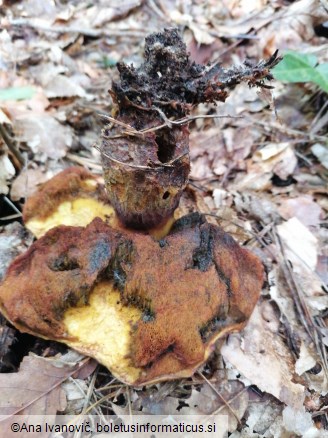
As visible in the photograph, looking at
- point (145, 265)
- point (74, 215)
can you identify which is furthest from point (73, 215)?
point (145, 265)

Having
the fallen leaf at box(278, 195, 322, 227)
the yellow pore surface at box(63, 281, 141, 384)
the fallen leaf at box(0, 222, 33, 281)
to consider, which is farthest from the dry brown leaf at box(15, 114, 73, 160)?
the fallen leaf at box(278, 195, 322, 227)

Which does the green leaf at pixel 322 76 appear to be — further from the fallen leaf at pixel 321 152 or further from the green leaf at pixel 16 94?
the green leaf at pixel 16 94

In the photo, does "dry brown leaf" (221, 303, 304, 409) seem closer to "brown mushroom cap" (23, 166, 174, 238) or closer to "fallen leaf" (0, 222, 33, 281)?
"brown mushroom cap" (23, 166, 174, 238)

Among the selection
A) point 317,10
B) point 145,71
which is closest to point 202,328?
point 145,71

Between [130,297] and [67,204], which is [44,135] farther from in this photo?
[130,297]

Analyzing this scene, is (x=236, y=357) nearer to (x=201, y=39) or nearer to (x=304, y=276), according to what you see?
(x=304, y=276)

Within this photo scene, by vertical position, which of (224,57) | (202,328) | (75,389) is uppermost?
(224,57)
